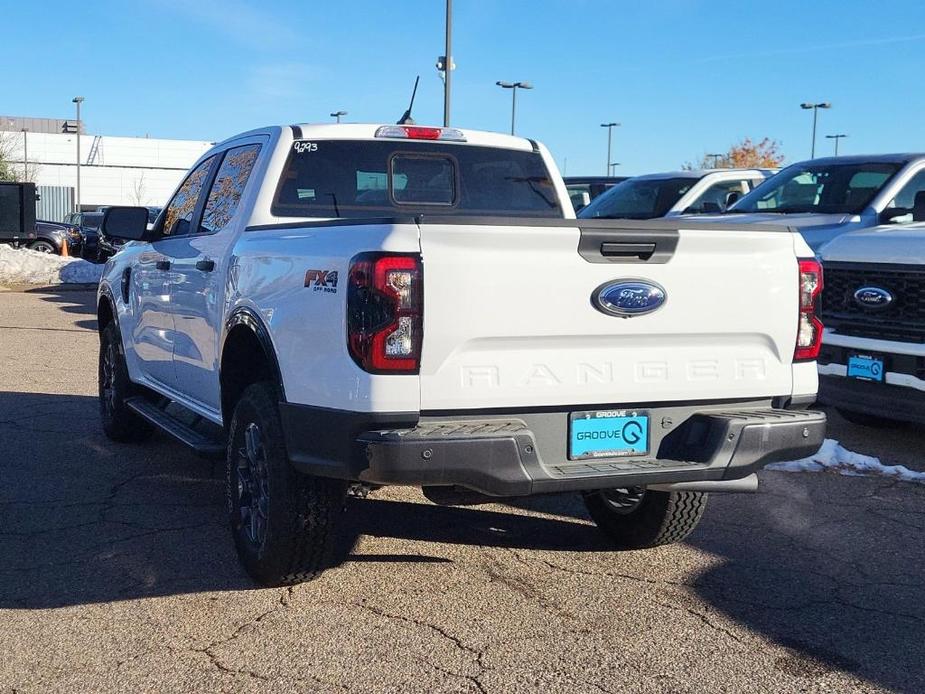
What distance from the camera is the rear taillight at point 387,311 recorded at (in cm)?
372

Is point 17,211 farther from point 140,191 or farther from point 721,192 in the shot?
point 140,191

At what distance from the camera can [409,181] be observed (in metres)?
5.77

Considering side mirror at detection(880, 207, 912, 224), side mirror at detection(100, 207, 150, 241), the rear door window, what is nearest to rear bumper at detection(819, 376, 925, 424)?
side mirror at detection(880, 207, 912, 224)

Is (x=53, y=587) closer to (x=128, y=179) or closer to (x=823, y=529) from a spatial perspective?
(x=823, y=529)

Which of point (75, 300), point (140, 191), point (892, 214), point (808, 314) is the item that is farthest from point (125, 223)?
point (140, 191)

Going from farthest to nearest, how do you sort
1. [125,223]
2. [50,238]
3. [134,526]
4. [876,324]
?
[50,238], [876,324], [125,223], [134,526]

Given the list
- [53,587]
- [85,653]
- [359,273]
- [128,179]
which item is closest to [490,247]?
[359,273]

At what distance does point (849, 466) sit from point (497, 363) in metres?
3.93

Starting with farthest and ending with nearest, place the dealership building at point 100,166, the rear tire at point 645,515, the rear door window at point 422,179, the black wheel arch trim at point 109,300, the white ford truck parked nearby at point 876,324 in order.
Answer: the dealership building at point 100,166 < the black wheel arch trim at point 109,300 < the white ford truck parked nearby at point 876,324 < the rear door window at point 422,179 < the rear tire at point 645,515

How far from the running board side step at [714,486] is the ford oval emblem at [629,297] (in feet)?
2.15

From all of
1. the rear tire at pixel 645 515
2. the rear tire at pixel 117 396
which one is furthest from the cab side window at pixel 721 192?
the rear tire at pixel 645 515

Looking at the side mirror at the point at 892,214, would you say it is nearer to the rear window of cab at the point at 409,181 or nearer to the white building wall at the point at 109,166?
the rear window of cab at the point at 409,181

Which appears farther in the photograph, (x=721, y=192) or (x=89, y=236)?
(x=89, y=236)

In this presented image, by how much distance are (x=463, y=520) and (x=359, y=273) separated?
228cm
